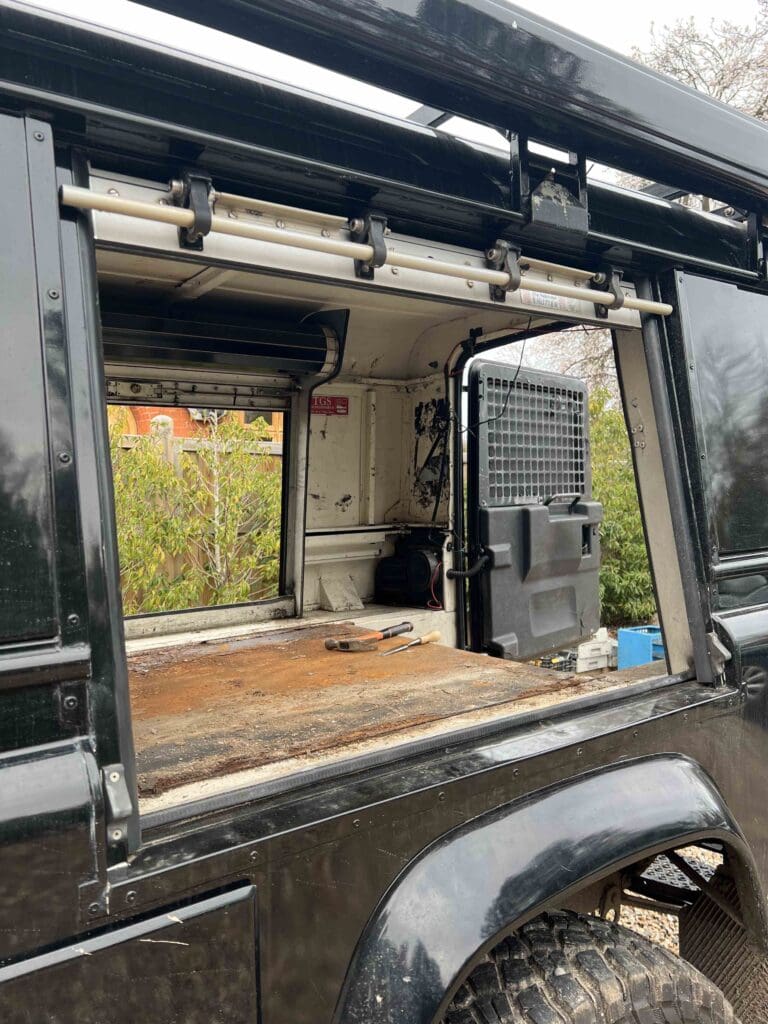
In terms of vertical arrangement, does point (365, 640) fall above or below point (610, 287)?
below

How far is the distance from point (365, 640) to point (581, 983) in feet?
5.41

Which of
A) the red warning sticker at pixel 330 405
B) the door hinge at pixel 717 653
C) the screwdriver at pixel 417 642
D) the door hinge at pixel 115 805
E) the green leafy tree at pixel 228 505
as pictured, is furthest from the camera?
the green leafy tree at pixel 228 505

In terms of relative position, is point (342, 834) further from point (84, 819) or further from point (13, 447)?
point (13, 447)

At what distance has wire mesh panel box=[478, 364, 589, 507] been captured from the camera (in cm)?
354

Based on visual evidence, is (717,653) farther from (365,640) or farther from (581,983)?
(365,640)

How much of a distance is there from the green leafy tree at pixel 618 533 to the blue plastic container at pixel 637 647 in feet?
8.10

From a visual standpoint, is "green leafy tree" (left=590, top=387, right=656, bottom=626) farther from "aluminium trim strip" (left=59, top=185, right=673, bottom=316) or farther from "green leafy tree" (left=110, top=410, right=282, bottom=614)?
"aluminium trim strip" (left=59, top=185, right=673, bottom=316)

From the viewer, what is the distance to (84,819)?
1.01m

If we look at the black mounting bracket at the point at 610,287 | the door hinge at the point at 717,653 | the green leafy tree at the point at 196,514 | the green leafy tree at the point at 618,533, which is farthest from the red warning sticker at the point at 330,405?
the green leafy tree at the point at 618,533

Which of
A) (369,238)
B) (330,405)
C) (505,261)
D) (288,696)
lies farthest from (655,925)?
(369,238)

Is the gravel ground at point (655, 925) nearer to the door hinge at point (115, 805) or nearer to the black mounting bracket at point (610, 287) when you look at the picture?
the black mounting bracket at point (610, 287)

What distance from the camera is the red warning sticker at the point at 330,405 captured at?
12.0 feet

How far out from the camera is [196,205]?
118cm

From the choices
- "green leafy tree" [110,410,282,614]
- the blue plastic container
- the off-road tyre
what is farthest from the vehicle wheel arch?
the blue plastic container
